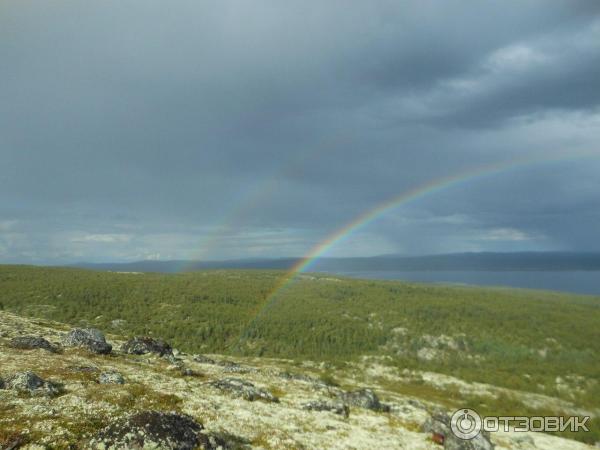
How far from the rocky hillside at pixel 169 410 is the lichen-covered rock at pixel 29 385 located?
2.9 inches

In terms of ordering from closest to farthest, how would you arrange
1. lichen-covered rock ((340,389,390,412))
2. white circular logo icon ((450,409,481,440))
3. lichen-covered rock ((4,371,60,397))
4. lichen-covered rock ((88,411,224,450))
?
lichen-covered rock ((88,411,224,450)) < lichen-covered rock ((4,371,60,397)) < white circular logo icon ((450,409,481,440)) < lichen-covered rock ((340,389,390,412))

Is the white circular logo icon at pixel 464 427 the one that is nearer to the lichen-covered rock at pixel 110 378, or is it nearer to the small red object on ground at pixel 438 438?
the small red object on ground at pixel 438 438

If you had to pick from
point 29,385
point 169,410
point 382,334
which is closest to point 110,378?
point 29,385

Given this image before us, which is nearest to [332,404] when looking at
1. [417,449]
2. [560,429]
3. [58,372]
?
[417,449]

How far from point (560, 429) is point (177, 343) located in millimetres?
97403

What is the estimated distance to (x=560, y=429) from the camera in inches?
2515

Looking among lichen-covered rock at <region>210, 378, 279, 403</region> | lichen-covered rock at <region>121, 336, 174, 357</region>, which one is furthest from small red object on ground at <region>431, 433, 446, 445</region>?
lichen-covered rock at <region>121, 336, 174, 357</region>

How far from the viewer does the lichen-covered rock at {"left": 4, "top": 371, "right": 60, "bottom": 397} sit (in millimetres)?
25750

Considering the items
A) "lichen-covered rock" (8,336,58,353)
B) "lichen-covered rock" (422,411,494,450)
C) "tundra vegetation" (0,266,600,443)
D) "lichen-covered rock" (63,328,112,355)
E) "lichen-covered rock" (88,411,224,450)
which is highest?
"lichen-covered rock" (88,411,224,450)

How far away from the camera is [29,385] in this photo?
85.9ft

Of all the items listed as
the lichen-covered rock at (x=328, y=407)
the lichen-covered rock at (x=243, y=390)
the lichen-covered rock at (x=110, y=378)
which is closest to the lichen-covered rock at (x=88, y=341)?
the lichen-covered rock at (x=110, y=378)

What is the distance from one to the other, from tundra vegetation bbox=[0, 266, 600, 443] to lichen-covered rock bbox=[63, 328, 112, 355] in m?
44.2

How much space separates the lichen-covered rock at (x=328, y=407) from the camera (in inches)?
1432

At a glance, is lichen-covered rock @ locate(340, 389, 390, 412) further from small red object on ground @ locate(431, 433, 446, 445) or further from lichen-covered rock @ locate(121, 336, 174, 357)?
lichen-covered rock @ locate(121, 336, 174, 357)
